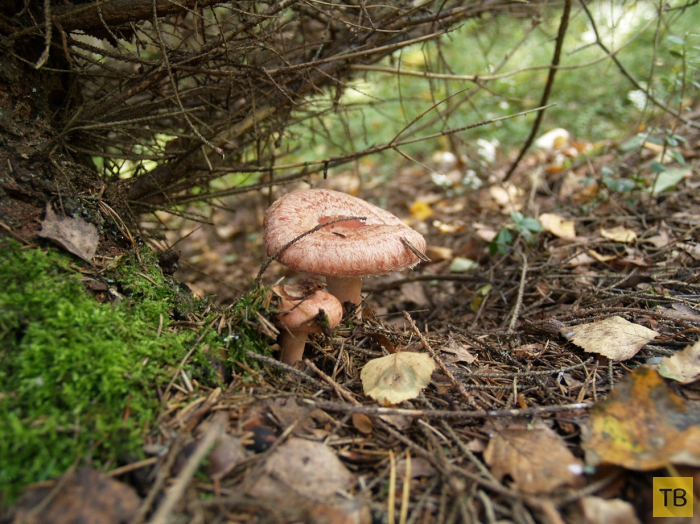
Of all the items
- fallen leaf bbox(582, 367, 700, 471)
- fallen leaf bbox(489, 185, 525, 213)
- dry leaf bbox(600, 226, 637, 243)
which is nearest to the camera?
fallen leaf bbox(582, 367, 700, 471)

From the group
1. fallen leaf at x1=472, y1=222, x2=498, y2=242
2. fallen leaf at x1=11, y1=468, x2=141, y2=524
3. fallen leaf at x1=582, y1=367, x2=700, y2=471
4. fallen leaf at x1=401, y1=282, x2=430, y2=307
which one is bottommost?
fallen leaf at x1=11, y1=468, x2=141, y2=524

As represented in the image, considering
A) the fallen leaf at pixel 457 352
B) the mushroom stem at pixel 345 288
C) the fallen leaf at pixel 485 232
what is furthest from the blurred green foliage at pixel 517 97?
the fallen leaf at pixel 457 352

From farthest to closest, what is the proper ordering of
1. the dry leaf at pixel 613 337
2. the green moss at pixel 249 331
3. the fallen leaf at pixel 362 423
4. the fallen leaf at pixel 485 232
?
the fallen leaf at pixel 485 232, the dry leaf at pixel 613 337, the green moss at pixel 249 331, the fallen leaf at pixel 362 423

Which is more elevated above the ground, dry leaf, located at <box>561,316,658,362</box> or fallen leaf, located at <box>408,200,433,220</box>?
fallen leaf, located at <box>408,200,433,220</box>

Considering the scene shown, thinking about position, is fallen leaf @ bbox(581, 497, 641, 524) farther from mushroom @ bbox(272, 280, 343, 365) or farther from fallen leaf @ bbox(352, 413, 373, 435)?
mushroom @ bbox(272, 280, 343, 365)

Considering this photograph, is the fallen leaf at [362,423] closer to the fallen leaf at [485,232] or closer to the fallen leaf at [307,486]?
the fallen leaf at [307,486]

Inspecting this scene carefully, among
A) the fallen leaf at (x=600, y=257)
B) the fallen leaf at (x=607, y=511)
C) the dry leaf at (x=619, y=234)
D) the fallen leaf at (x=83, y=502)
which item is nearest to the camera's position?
the fallen leaf at (x=83, y=502)

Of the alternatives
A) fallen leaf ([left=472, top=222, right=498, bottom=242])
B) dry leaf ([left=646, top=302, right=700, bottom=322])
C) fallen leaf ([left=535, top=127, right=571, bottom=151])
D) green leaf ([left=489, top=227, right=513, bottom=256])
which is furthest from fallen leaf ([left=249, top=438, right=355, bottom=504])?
fallen leaf ([left=535, top=127, right=571, bottom=151])
